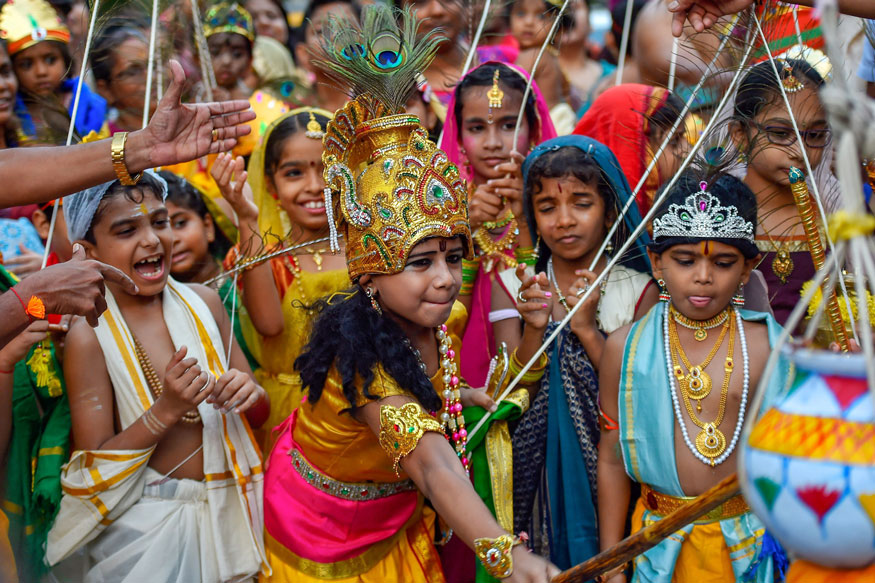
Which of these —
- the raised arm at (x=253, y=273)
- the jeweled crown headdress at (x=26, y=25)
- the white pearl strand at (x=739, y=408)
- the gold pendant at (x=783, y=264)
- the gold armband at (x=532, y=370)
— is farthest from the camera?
the jeweled crown headdress at (x=26, y=25)

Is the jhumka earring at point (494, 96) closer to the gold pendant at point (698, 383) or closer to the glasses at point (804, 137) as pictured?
the glasses at point (804, 137)

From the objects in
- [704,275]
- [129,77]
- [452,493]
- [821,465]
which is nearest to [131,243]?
[452,493]

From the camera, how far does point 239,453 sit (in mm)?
3121

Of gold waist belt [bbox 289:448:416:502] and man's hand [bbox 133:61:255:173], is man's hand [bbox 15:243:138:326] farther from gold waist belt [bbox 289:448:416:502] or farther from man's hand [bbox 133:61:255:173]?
gold waist belt [bbox 289:448:416:502]

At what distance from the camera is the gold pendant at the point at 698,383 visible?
280 cm

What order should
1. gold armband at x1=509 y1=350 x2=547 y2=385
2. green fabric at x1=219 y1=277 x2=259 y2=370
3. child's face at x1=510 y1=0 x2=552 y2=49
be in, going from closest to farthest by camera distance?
gold armband at x1=509 y1=350 x2=547 y2=385, green fabric at x1=219 y1=277 x2=259 y2=370, child's face at x1=510 y1=0 x2=552 y2=49

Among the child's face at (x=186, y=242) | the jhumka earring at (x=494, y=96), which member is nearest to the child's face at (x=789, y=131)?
the jhumka earring at (x=494, y=96)

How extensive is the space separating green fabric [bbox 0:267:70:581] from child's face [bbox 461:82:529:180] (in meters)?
2.01

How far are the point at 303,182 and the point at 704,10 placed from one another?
1.98 meters

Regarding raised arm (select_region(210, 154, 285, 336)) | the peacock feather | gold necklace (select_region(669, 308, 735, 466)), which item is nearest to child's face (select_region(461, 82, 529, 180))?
raised arm (select_region(210, 154, 285, 336))

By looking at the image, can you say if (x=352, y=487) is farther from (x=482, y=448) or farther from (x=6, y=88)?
(x=6, y=88)

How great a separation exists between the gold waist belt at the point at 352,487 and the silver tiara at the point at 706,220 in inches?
49.4

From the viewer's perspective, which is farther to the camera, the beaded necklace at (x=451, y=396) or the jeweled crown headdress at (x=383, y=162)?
the beaded necklace at (x=451, y=396)

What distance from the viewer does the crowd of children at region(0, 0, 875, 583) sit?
271 cm
